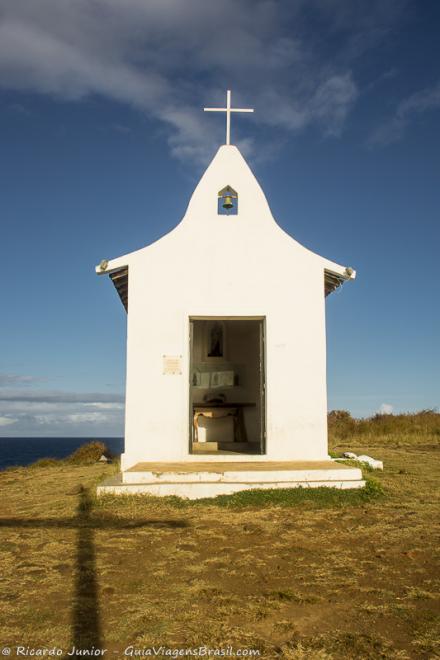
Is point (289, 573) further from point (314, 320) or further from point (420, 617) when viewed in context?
point (314, 320)

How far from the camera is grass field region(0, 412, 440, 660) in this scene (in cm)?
390

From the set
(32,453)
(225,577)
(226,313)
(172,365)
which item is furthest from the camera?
(32,453)

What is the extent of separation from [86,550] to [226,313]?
5686 mm

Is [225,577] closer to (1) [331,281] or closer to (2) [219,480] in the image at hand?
(2) [219,480]

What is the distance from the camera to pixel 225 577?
17.1 feet

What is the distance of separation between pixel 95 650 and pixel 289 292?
8192 mm

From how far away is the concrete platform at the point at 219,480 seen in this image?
8.71 meters

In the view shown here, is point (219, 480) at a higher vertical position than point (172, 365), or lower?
lower

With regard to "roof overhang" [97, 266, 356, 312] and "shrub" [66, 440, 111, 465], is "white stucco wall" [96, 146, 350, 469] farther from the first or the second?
"shrub" [66, 440, 111, 465]

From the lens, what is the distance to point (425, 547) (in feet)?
20.1

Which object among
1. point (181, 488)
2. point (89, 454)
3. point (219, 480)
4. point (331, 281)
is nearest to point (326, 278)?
point (331, 281)

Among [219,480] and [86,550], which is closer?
[86,550]

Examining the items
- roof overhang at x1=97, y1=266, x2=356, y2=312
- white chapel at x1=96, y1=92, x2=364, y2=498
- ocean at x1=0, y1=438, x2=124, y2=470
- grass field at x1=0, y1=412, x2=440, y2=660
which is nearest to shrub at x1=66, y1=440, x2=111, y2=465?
ocean at x1=0, y1=438, x2=124, y2=470

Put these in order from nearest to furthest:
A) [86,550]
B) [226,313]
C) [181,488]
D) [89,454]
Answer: [86,550] < [181,488] < [226,313] < [89,454]
